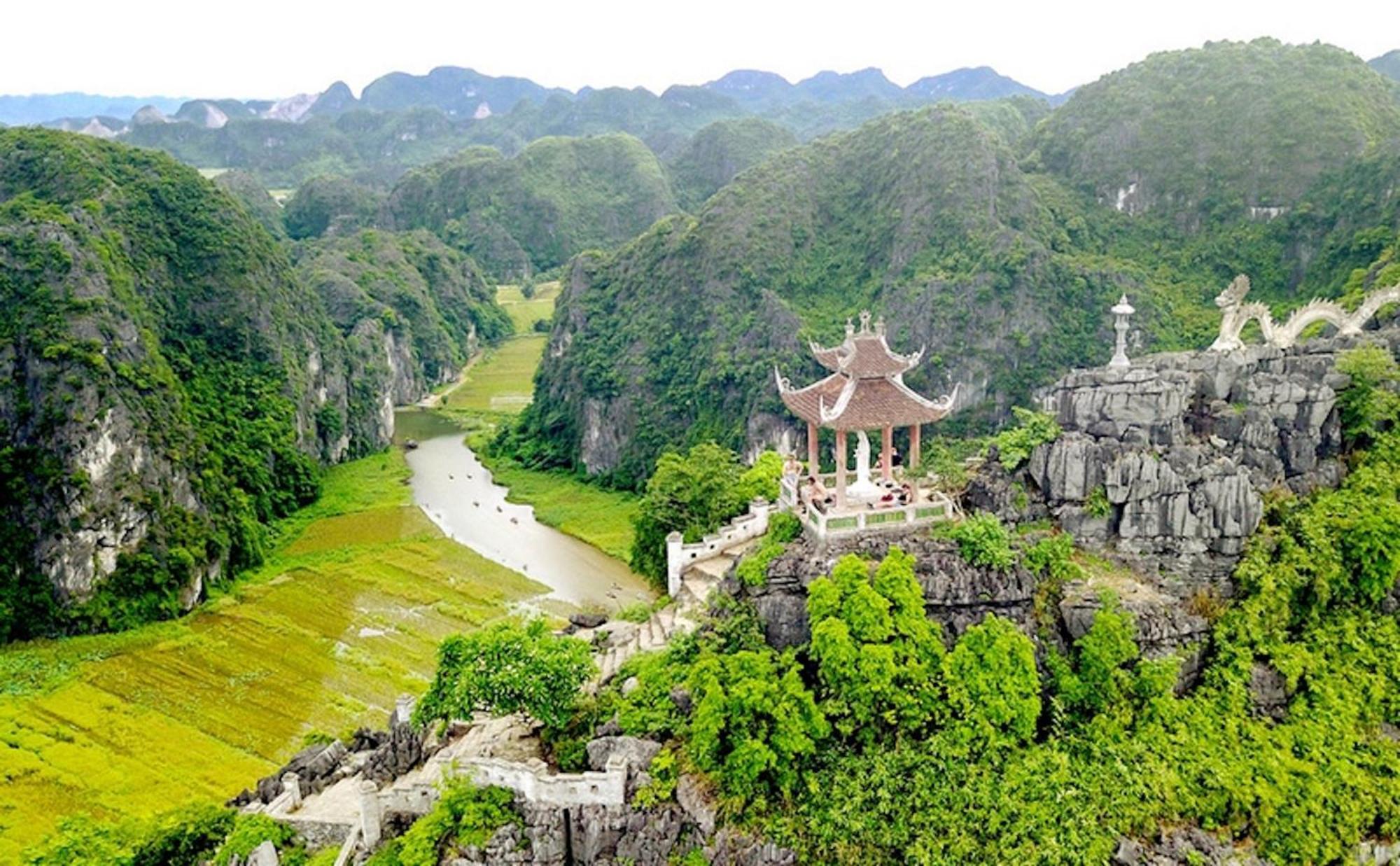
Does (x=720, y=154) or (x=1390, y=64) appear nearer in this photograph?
(x=1390, y=64)

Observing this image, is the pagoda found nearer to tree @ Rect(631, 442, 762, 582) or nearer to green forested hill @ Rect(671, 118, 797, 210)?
tree @ Rect(631, 442, 762, 582)

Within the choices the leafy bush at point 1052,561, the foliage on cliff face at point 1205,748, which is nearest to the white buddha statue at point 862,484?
the leafy bush at point 1052,561

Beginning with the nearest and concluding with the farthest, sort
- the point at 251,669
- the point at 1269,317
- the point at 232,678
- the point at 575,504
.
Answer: the point at 1269,317, the point at 232,678, the point at 251,669, the point at 575,504

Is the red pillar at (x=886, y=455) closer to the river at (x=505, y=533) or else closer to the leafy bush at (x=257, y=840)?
the leafy bush at (x=257, y=840)

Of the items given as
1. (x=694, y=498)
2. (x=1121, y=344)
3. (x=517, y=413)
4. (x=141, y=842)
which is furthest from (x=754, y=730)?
(x=517, y=413)

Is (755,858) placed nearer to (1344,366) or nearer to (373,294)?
(1344,366)

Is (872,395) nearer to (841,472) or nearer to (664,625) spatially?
(841,472)
